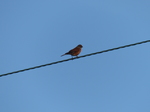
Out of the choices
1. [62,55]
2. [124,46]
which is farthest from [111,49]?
[62,55]

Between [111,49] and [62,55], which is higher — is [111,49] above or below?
below

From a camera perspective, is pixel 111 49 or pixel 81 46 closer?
pixel 111 49

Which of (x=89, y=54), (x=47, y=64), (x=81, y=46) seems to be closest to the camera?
(x=47, y=64)

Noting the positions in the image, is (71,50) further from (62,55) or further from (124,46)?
(124,46)

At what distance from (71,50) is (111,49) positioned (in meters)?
4.79

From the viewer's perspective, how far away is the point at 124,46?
5637mm

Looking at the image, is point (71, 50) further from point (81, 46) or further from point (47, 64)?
point (47, 64)

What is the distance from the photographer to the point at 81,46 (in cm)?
1101

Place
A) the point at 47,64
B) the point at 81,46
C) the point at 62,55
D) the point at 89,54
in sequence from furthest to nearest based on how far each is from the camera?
the point at 81,46
the point at 62,55
the point at 89,54
the point at 47,64

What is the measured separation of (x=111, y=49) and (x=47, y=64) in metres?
1.42

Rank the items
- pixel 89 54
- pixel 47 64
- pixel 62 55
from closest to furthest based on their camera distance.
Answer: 1. pixel 47 64
2. pixel 89 54
3. pixel 62 55

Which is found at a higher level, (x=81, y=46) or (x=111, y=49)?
(x=81, y=46)

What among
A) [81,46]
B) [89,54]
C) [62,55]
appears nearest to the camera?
[89,54]

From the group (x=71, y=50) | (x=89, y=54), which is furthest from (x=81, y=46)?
(x=89, y=54)
